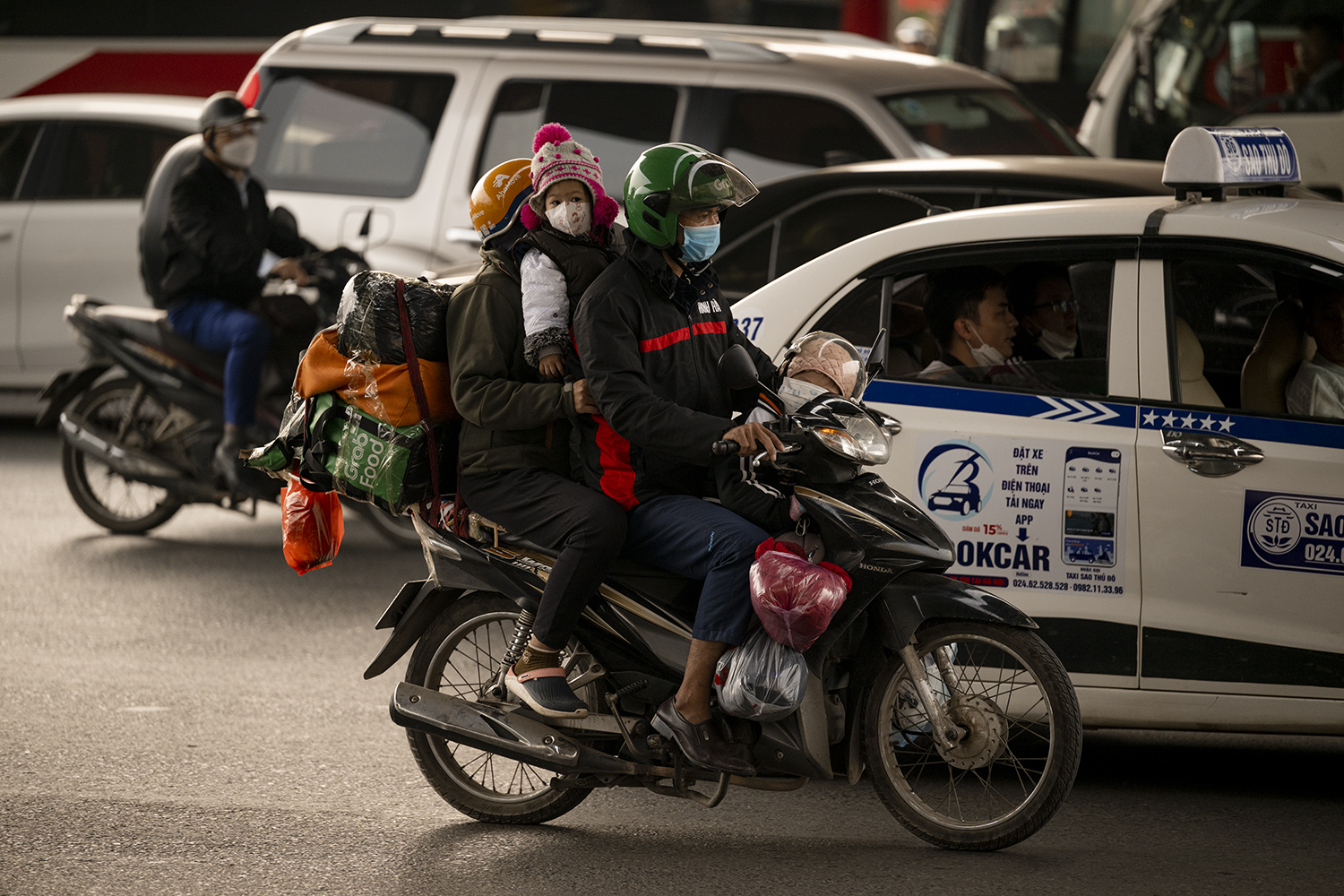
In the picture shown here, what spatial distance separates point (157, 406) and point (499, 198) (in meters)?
4.69

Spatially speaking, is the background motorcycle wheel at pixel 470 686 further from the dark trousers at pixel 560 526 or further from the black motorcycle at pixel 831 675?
the dark trousers at pixel 560 526

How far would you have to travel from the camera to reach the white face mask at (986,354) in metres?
5.20

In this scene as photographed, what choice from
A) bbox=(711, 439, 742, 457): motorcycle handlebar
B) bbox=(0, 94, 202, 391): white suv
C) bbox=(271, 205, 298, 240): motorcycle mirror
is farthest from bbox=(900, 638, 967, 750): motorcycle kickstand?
bbox=(0, 94, 202, 391): white suv

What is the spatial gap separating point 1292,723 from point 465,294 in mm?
2625

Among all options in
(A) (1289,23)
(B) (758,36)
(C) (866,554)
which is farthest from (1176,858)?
(A) (1289,23)

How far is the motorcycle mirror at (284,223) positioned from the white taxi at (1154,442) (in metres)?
4.30

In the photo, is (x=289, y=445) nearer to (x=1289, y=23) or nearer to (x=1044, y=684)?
(x=1044, y=684)

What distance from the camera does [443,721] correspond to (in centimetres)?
466

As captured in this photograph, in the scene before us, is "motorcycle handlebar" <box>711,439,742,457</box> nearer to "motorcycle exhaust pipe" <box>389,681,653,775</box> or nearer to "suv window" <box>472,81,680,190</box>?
"motorcycle exhaust pipe" <box>389,681,653,775</box>

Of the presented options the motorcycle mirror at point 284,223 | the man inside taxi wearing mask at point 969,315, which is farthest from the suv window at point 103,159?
the man inside taxi wearing mask at point 969,315

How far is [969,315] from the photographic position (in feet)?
17.4

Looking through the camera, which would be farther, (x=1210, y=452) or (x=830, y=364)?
(x=1210, y=452)

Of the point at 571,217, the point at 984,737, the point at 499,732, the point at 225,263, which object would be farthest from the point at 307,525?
the point at 225,263

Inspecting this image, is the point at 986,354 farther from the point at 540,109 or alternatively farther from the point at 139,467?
the point at 139,467
